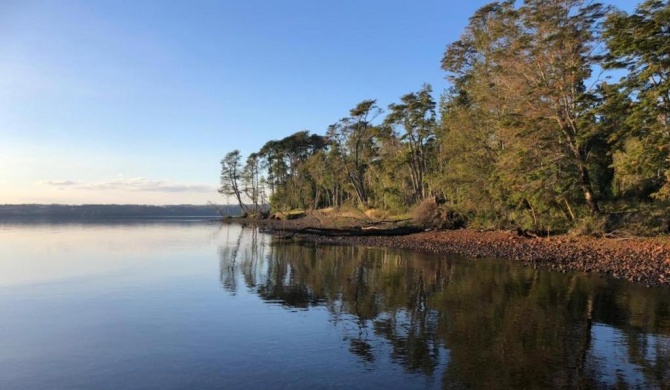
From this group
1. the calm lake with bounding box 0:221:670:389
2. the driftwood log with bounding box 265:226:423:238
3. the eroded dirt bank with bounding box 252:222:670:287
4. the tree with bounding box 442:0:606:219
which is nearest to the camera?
the calm lake with bounding box 0:221:670:389

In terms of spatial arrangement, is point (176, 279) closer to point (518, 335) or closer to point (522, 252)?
point (518, 335)

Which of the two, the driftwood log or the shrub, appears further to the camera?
the driftwood log

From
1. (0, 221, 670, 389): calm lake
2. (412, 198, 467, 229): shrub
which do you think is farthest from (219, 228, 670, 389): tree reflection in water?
(412, 198, 467, 229): shrub

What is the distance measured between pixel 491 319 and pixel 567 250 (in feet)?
49.7

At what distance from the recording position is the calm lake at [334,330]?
8.67 m

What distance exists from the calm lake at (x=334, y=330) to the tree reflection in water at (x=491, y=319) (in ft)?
0.17

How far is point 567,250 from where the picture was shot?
2530 centimetres

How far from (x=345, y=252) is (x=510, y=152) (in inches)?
498

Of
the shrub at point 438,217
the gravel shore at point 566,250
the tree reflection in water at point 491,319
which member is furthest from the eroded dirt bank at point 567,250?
the shrub at point 438,217

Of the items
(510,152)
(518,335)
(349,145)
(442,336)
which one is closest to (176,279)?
(442,336)

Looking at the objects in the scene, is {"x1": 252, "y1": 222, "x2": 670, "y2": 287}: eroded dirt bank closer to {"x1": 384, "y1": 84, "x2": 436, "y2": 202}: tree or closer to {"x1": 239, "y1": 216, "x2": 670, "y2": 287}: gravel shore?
{"x1": 239, "y1": 216, "x2": 670, "y2": 287}: gravel shore

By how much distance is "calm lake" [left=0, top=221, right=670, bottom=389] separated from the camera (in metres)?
8.67

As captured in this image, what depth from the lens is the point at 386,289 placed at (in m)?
17.5

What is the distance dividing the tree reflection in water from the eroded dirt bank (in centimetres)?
168
